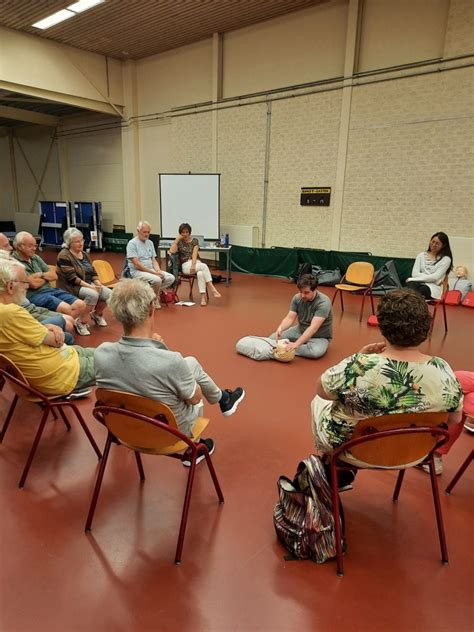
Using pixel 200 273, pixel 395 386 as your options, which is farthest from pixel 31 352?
pixel 200 273

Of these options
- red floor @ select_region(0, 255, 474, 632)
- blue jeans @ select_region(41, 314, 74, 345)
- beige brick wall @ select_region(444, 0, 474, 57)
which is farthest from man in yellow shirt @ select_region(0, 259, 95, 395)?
beige brick wall @ select_region(444, 0, 474, 57)

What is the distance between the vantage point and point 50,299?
3.78 metres

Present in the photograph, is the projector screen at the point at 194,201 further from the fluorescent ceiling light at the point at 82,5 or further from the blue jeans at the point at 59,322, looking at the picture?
the blue jeans at the point at 59,322

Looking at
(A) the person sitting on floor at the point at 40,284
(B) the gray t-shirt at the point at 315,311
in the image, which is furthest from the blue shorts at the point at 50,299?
(B) the gray t-shirt at the point at 315,311

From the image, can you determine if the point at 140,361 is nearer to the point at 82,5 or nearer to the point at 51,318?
the point at 51,318

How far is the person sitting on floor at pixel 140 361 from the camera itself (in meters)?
1.60

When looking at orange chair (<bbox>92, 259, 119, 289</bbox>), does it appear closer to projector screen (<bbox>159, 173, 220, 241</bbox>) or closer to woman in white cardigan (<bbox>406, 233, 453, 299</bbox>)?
projector screen (<bbox>159, 173, 220, 241</bbox>)

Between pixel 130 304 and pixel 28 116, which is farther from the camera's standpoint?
pixel 28 116

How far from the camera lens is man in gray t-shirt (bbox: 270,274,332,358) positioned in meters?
3.53

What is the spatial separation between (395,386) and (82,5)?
8.49 metres

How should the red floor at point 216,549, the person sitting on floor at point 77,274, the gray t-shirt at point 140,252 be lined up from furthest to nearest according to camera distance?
the gray t-shirt at point 140,252
the person sitting on floor at point 77,274
the red floor at point 216,549

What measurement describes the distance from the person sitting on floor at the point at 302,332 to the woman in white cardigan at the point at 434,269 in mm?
1653

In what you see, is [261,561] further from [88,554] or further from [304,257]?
→ [304,257]

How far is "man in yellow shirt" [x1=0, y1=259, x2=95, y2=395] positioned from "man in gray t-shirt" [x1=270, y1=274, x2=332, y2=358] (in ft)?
6.38
